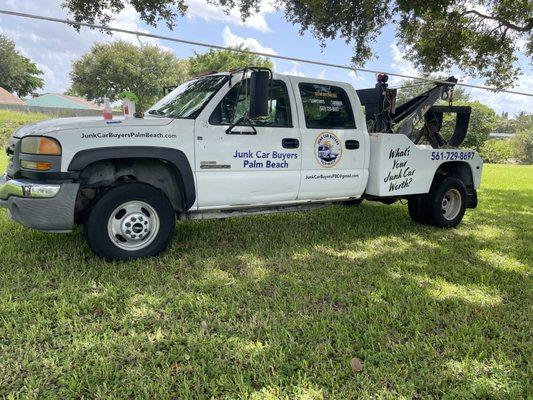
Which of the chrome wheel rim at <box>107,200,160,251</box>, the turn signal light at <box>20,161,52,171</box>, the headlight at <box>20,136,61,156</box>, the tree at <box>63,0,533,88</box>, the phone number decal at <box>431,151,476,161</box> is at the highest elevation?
the tree at <box>63,0,533,88</box>

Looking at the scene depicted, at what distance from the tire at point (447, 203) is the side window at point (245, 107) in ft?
8.90

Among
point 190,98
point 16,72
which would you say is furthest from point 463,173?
point 16,72

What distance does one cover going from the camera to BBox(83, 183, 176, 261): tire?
399 centimetres

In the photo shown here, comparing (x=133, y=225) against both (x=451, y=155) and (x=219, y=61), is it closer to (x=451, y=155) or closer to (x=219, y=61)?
(x=451, y=155)

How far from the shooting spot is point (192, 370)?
2520 millimetres

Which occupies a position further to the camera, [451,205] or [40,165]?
[451,205]

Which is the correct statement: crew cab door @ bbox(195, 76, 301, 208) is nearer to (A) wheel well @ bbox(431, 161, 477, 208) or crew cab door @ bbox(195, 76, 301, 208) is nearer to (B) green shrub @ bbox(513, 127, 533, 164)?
(A) wheel well @ bbox(431, 161, 477, 208)

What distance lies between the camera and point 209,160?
172 inches

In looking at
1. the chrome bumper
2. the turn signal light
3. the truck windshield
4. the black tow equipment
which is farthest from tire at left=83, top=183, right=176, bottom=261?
the black tow equipment

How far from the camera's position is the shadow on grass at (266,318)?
2.46m

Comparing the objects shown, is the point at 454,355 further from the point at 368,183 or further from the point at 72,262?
the point at 72,262

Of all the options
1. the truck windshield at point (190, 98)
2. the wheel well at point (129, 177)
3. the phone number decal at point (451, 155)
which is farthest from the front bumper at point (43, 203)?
the phone number decal at point (451, 155)

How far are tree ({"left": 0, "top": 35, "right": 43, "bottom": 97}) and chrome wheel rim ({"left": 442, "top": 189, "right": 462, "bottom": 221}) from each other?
2511 inches

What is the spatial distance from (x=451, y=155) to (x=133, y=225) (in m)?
4.65
